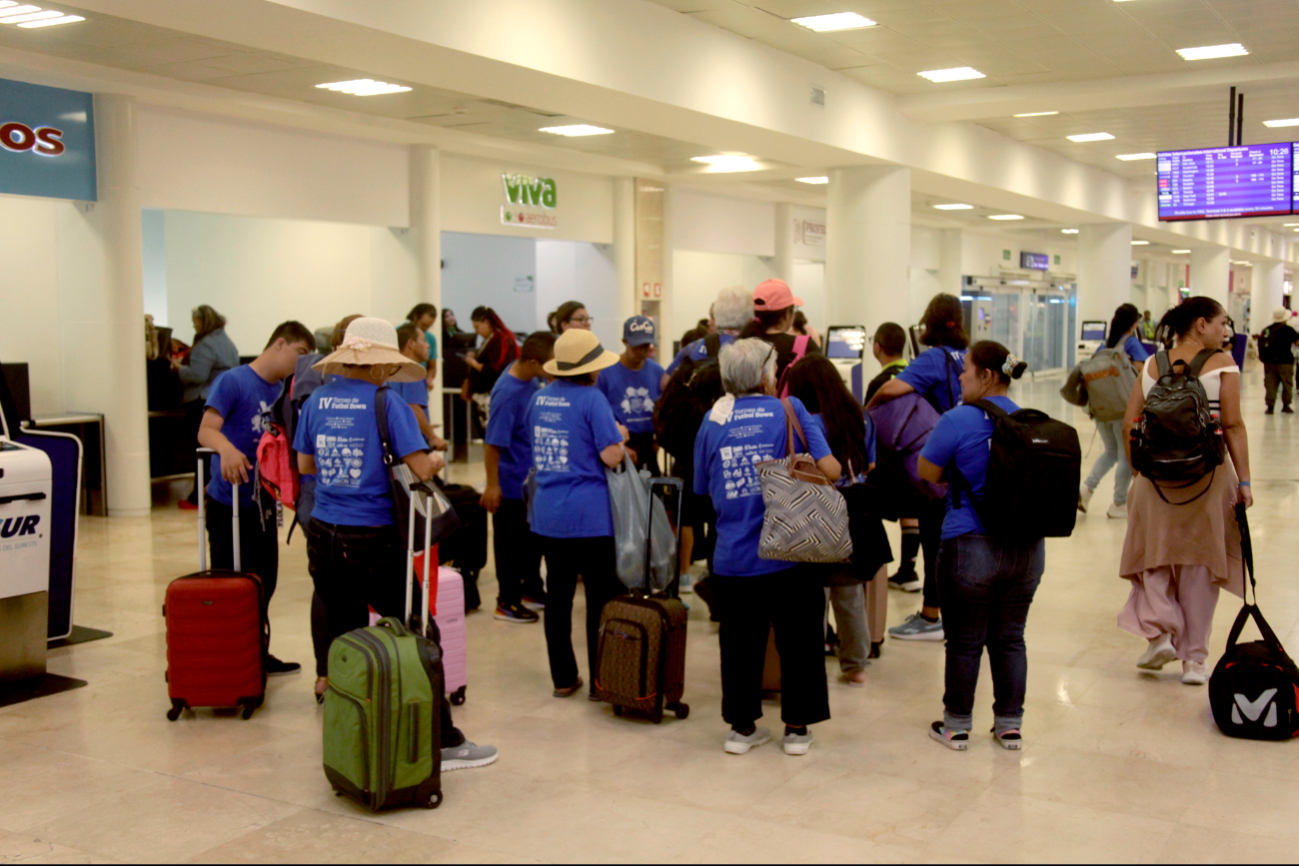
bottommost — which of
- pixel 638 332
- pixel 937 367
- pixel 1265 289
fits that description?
pixel 937 367

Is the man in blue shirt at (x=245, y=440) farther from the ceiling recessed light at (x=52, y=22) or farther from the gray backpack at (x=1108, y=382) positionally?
the gray backpack at (x=1108, y=382)

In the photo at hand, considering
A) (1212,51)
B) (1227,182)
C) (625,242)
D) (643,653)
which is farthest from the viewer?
(625,242)

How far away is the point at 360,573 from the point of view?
12.8 feet

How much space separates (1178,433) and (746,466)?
1.72 metres

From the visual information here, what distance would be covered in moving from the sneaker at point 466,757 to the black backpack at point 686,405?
1.47 meters

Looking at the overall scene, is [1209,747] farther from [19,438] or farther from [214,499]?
[19,438]

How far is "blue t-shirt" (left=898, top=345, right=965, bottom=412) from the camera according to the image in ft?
16.6

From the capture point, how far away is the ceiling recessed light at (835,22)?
8.62 meters

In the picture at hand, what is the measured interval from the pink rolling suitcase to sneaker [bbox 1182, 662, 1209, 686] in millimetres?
2881

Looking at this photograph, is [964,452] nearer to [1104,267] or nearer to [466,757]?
[466,757]

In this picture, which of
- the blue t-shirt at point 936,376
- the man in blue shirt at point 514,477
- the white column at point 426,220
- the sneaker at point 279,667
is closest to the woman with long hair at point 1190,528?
the blue t-shirt at point 936,376

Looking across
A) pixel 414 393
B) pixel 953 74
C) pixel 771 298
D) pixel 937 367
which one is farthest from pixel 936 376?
pixel 953 74

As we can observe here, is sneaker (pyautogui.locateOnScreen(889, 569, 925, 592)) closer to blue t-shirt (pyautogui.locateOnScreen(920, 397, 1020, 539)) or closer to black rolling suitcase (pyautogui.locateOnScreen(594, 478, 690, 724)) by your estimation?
black rolling suitcase (pyautogui.locateOnScreen(594, 478, 690, 724))

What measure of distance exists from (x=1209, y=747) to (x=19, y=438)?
489cm
